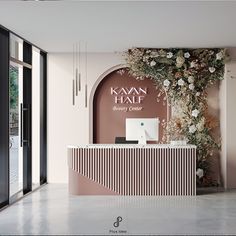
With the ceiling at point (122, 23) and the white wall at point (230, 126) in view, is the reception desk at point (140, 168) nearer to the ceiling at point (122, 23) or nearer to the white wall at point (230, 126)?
the white wall at point (230, 126)

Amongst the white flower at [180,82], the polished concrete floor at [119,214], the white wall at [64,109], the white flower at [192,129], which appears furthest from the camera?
the white wall at [64,109]

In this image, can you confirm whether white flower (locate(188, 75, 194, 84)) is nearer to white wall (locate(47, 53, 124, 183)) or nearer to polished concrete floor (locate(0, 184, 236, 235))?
white wall (locate(47, 53, 124, 183))

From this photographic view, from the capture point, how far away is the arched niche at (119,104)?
33.9ft

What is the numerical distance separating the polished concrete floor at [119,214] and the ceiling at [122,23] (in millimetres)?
2953

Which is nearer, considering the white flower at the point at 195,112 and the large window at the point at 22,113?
the large window at the point at 22,113

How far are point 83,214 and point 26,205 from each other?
1.24 meters

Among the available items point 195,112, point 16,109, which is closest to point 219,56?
point 195,112

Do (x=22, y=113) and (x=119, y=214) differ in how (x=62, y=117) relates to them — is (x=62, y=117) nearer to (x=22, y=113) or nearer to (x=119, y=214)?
(x=22, y=113)

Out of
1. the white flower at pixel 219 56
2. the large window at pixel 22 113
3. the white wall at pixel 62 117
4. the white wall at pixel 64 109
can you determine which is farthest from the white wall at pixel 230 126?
the large window at pixel 22 113

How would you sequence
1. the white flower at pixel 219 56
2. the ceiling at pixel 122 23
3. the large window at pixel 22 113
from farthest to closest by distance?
the white flower at pixel 219 56 < the large window at pixel 22 113 < the ceiling at pixel 122 23

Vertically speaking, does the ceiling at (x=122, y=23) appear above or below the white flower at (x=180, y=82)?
above

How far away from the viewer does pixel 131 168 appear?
338 inches

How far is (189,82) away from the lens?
9.77m

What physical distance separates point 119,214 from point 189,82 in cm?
386
